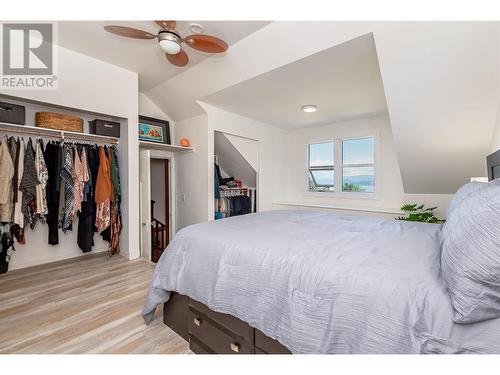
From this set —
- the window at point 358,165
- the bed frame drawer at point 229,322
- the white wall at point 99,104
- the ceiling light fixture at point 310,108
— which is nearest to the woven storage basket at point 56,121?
the white wall at point 99,104

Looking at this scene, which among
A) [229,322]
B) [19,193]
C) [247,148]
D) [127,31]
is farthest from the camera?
[247,148]

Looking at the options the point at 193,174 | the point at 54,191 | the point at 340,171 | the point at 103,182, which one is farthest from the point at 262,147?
the point at 54,191

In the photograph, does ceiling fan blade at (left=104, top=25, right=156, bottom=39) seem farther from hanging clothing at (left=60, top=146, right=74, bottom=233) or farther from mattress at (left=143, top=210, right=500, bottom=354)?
hanging clothing at (left=60, top=146, right=74, bottom=233)

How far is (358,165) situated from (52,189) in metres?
4.48

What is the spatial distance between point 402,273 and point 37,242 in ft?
12.6

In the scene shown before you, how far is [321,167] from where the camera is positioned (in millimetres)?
4695

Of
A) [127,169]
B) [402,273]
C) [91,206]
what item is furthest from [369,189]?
[91,206]

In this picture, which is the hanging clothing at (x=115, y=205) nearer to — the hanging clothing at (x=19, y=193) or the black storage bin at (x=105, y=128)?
the black storage bin at (x=105, y=128)

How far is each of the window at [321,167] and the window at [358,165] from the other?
9.3 inches

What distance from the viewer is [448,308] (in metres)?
0.77

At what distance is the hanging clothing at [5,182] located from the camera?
2459mm

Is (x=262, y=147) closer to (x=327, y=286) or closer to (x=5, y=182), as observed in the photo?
(x=5, y=182)
